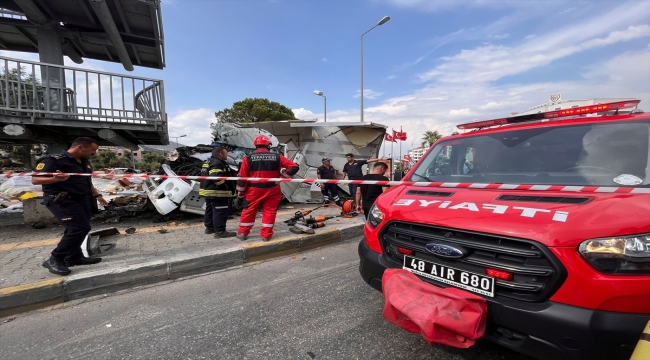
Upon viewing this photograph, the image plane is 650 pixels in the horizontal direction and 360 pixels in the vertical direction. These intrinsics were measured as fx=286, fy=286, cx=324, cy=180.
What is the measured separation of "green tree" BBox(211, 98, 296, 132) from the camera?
106ft

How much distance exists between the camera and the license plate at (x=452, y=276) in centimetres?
167

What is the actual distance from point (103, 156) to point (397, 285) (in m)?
44.2

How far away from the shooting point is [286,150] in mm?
9445

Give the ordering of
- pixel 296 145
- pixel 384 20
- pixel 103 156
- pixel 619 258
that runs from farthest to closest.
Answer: pixel 103 156
pixel 384 20
pixel 296 145
pixel 619 258

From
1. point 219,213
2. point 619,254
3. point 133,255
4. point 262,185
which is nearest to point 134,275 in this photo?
point 133,255

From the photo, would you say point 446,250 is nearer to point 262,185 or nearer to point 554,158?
point 554,158

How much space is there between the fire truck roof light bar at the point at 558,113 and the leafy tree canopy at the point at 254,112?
30.5 metres

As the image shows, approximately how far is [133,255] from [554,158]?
4.89 metres

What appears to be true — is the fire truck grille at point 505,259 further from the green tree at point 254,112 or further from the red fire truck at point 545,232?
the green tree at point 254,112

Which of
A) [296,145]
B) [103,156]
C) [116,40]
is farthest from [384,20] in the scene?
[103,156]

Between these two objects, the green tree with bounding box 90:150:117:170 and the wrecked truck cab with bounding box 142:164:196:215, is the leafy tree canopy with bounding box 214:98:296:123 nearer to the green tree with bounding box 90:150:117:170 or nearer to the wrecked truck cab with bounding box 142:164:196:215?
the green tree with bounding box 90:150:117:170

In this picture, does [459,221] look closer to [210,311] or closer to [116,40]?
[210,311]

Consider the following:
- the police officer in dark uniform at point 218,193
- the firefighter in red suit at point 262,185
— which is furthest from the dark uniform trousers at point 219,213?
the firefighter in red suit at point 262,185

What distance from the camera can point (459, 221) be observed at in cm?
183
